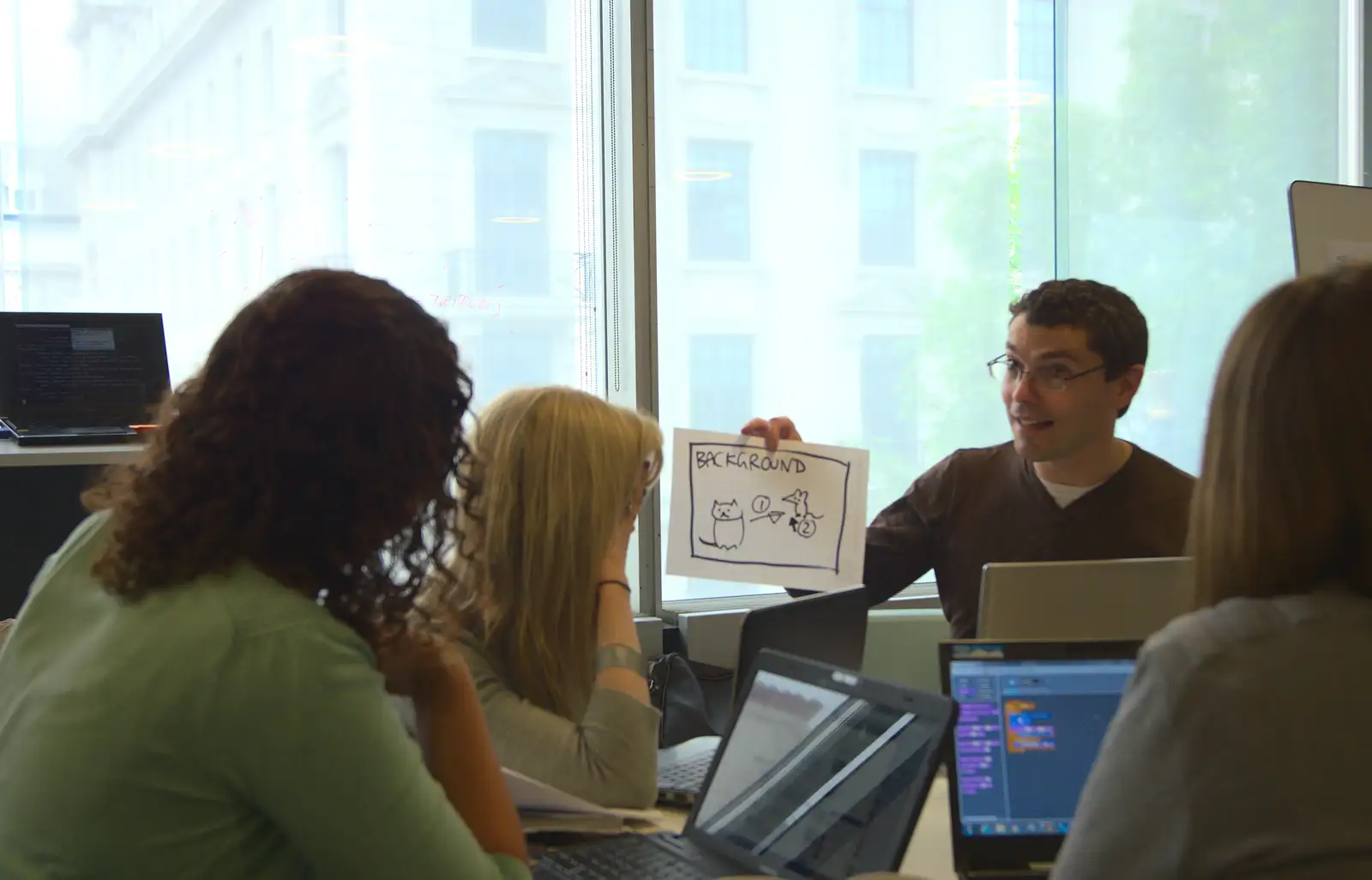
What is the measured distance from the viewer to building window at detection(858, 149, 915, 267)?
3.57m

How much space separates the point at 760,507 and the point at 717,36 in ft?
5.58

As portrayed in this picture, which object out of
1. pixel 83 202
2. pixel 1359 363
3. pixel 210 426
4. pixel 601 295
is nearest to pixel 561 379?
pixel 601 295

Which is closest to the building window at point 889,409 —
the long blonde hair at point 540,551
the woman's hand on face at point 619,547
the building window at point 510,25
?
the building window at point 510,25

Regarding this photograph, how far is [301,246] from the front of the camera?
305 cm

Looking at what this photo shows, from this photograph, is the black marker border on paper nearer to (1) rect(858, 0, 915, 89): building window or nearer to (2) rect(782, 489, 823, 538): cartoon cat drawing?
(2) rect(782, 489, 823, 538): cartoon cat drawing

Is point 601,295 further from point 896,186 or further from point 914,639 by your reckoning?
point 914,639

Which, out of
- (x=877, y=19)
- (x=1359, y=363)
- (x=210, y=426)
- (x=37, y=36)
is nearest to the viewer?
(x=1359, y=363)

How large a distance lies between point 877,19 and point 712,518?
6.45 feet

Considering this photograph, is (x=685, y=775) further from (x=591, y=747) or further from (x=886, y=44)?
(x=886, y=44)

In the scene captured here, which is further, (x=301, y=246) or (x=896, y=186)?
(x=896, y=186)

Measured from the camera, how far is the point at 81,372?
2.43 meters

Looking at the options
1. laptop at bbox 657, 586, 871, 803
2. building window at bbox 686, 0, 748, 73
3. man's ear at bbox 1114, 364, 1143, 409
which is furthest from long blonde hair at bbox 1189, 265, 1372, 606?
building window at bbox 686, 0, 748, 73

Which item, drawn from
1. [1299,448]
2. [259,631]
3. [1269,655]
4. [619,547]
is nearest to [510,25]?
[619,547]

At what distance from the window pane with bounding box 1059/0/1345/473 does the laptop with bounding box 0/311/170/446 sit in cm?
265
